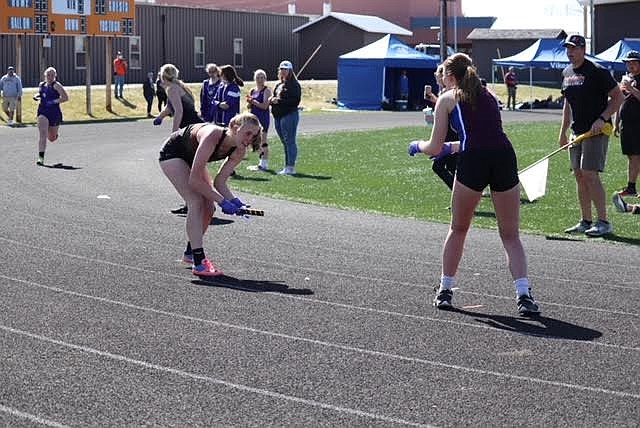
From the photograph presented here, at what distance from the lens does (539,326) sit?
8344 millimetres

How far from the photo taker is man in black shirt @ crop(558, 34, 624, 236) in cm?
1212

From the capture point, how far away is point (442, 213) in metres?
15.1

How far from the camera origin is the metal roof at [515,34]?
74294 mm

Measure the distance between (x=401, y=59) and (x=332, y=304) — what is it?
42383mm

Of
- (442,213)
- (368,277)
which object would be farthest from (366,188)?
(368,277)

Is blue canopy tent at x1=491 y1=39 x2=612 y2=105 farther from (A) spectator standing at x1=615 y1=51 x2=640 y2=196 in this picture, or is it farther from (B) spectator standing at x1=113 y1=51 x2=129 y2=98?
(A) spectator standing at x1=615 y1=51 x2=640 y2=196

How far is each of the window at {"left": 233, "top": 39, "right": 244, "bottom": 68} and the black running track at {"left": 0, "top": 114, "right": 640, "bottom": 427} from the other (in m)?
53.9

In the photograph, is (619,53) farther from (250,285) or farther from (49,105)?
(250,285)

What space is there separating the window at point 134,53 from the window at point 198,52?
4.32 metres

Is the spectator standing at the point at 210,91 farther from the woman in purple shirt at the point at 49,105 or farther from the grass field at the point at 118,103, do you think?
the grass field at the point at 118,103

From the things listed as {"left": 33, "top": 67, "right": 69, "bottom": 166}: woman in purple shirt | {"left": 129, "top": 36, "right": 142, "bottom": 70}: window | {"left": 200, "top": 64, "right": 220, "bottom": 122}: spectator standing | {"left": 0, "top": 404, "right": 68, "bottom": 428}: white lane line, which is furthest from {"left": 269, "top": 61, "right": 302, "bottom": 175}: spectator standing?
{"left": 129, "top": 36, "right": 142, "bottom": 70}: window

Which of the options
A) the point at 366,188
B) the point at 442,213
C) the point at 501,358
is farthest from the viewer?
the point at 366,188

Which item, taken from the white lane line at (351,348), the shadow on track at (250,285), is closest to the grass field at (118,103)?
the shadow on track at (250,285)

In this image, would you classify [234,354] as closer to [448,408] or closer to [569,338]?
[448,408]
